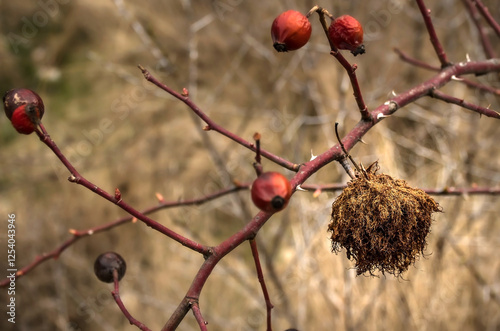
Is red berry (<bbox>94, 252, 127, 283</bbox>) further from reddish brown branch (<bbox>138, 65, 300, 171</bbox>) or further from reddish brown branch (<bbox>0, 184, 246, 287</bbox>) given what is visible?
reddish brown branch (<bbox>138, 65, 300, 171</bbox>)

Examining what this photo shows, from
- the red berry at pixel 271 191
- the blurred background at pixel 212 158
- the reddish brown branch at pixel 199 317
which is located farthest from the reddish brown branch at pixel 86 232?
the blurred background at pixel 212 158

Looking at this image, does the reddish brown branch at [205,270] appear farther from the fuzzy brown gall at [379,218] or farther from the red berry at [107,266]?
the red berry at [107,266]

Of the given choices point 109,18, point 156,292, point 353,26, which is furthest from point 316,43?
point 353,26

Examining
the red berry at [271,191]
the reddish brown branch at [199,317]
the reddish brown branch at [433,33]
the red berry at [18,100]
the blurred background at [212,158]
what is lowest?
the reddish brown branch at [199,317]

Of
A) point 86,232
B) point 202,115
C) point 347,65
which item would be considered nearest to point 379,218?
point 347,65

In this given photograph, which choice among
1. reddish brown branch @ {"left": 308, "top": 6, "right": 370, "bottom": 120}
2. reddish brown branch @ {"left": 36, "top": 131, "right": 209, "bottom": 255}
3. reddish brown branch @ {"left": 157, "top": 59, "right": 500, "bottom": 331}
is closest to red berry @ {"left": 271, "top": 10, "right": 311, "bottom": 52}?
reddish brown branch @ {"left": 308, "top": 6, "right": 370, "bottom": 120}

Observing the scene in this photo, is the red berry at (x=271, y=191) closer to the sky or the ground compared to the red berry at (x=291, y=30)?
closer to the ground
